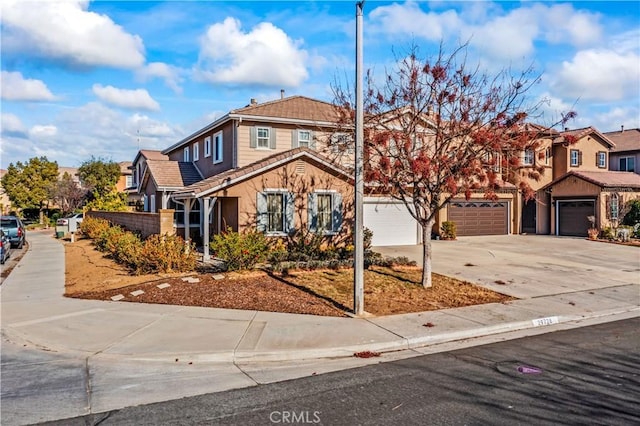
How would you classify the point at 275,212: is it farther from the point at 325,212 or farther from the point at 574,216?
the point at 574,216

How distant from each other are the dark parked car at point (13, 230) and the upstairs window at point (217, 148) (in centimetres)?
1101

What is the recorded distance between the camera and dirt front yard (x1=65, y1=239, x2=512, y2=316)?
1077 centimetres

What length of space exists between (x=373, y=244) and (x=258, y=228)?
670 centimetres

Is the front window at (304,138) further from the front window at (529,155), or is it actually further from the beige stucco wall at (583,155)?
the beige stucco wall at (583,155)

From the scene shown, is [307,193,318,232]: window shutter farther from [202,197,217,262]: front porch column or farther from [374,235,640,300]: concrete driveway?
[202,197,217,262]: front porch column

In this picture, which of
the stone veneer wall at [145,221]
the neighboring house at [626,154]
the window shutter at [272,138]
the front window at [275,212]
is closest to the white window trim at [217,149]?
the window shutter at [272,138]

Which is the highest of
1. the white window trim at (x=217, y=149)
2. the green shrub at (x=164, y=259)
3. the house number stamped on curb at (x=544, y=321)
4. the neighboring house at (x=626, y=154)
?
the neighboring house at (x=626, y=154)

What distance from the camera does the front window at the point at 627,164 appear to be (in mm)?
33875

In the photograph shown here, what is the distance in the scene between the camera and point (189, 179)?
82.8 feet

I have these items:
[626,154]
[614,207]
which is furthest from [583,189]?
[626,154]

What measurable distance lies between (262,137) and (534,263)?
478 inches

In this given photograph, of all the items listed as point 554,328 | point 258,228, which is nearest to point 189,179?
point 258,228

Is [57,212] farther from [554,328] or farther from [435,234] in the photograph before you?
[554,328]

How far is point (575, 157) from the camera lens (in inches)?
1220
